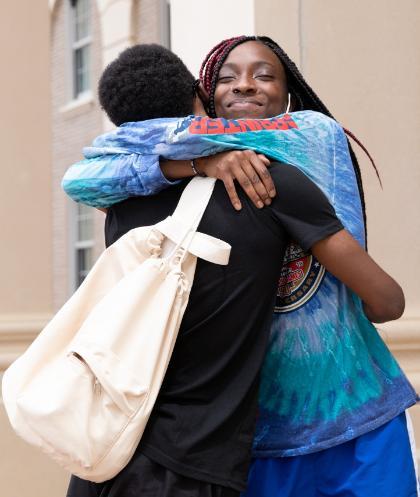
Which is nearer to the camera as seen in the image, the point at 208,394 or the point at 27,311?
the point at 208,394

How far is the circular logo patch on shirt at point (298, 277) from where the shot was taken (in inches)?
72.1

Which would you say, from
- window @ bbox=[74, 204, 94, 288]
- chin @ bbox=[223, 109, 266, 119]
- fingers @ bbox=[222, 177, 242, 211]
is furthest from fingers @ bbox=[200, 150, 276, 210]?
window @ bbox=[74, 204, 94, 288]

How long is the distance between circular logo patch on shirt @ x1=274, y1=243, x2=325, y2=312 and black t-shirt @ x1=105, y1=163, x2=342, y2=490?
0.16 meters

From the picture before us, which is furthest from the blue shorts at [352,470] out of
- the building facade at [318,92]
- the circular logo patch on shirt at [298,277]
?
the building facade at [318,92]

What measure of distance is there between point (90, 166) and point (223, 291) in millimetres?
434

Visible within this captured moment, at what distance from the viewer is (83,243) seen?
14516 mm

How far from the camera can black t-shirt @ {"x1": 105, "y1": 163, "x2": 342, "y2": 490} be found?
1627 millimetres

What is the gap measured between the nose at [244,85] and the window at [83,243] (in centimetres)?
1237

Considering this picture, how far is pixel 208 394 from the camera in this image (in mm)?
1646

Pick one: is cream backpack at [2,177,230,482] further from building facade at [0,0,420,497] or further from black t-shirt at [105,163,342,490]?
building facade at [0,0,420,497]

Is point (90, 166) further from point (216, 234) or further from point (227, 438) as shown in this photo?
point (227, 438)

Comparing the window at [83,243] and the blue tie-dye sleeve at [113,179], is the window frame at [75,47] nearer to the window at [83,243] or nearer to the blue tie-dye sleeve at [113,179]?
the window at [83,243]

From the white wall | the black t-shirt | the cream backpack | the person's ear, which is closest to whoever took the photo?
the cream backpack

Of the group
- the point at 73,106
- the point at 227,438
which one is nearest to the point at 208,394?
the point at 227,438
